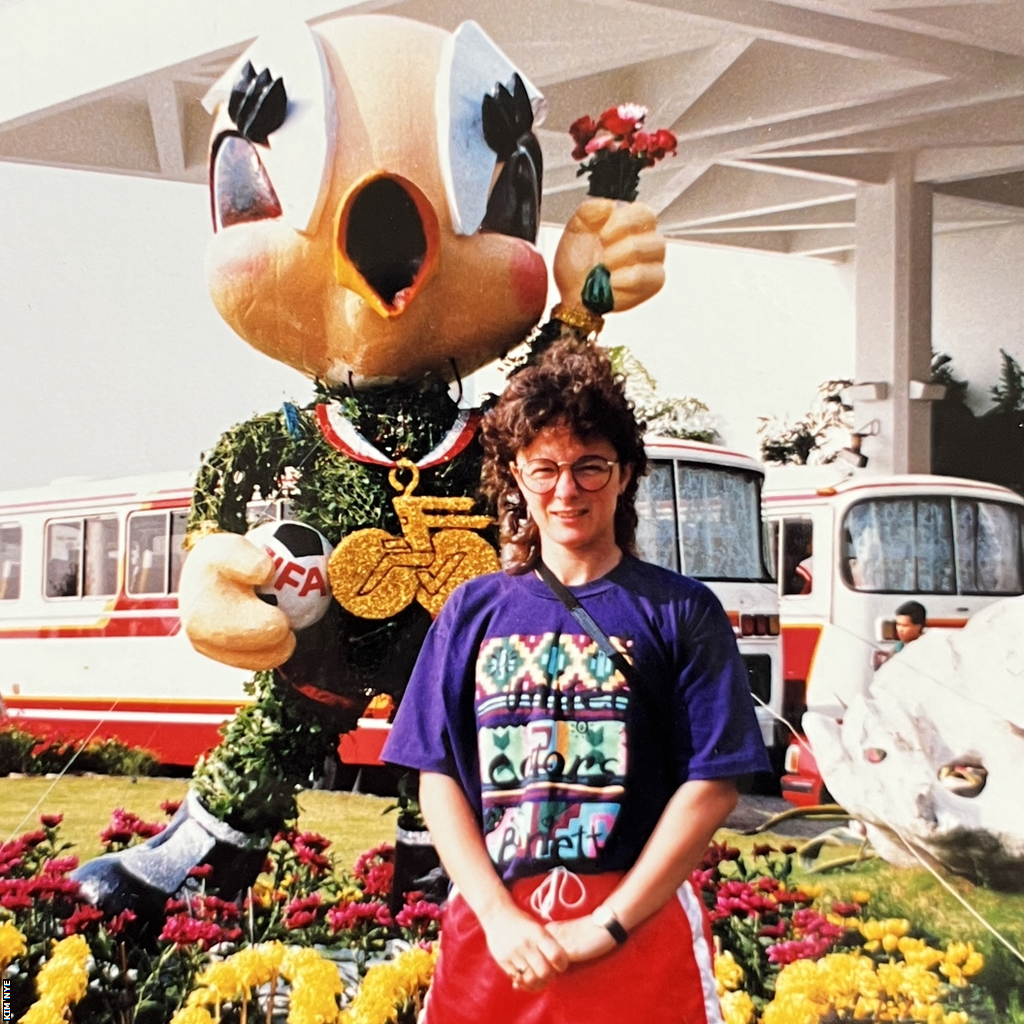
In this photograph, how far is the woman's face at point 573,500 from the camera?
8.32 feet

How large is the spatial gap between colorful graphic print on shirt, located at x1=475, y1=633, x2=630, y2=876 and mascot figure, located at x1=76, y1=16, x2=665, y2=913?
51 cm

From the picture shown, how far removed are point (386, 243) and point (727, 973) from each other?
1.62 metres

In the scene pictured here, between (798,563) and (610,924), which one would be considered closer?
(610,924)

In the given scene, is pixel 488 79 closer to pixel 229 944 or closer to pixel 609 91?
pixel 609 91

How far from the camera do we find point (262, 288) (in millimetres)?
2898

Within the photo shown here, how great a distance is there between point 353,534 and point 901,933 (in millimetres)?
1358

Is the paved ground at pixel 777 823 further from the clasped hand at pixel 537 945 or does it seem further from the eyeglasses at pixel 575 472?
the eyeglasses at pixel 575 472

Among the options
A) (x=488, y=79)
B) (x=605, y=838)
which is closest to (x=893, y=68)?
(x=488, y=79)

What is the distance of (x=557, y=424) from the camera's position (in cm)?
254

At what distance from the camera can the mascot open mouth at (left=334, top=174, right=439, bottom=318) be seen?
282 cm

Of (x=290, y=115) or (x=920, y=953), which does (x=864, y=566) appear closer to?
(x=920, y=953)

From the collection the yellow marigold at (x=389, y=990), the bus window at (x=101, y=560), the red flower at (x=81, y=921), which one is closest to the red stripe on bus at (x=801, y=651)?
the yellow marigold at (x=389, y=990)

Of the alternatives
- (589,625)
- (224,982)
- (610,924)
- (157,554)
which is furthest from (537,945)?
(157,554)

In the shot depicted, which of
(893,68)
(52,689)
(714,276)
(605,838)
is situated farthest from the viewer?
(52,689)
